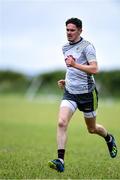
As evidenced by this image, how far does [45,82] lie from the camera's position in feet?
329

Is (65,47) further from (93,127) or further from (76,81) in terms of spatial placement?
(93,127)

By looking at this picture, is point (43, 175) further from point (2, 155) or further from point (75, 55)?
point (2, 155)

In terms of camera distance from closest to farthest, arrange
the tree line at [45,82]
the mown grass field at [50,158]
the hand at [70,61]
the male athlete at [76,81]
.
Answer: the mown grass field at [50,158]
the hand at [70,61]
the male athlete at [76,81]
the tree line at [45,82]

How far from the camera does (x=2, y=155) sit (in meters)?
13.6

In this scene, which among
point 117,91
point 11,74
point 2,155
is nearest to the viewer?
point 2,155

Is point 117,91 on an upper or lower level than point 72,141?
lower

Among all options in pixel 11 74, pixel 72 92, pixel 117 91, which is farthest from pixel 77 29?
pixel 11 74

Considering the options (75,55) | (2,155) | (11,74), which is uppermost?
(75,55)

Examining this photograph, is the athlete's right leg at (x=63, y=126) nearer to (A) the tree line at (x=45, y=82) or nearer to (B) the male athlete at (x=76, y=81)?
(B) the male athlete at (x=76, y=81)

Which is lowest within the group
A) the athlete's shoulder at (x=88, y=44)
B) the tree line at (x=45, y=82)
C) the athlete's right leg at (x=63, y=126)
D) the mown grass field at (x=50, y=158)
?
the tree line at (x=45, y=82)

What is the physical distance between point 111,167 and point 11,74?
100351 mm

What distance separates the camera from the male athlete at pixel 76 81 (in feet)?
35.6

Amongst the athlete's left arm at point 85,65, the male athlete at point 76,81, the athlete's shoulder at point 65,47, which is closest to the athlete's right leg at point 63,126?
the male athlete at point 76,81

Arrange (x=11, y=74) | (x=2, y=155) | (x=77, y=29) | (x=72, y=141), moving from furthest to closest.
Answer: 1. (x=11, y=74)
2. (x=72, y=141)
3. (x=2, y=155)
4. (x=77, y=29)
